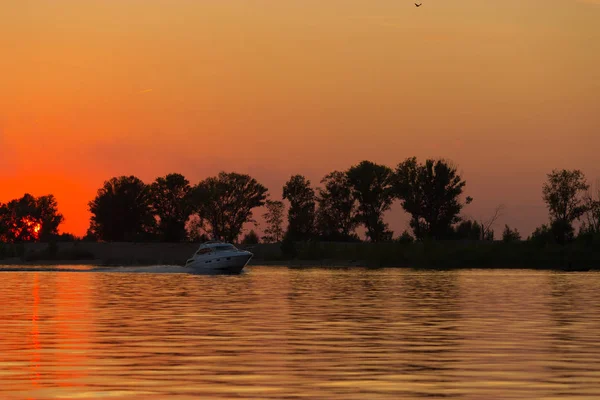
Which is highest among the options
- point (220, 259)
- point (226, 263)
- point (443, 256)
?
point (443, 256)

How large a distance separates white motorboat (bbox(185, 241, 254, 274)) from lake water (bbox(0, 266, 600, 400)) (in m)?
57.1

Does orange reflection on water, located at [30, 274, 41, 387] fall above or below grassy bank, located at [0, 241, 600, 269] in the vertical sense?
below

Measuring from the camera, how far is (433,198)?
190875 millimetres

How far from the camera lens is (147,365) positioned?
2508 centimetres

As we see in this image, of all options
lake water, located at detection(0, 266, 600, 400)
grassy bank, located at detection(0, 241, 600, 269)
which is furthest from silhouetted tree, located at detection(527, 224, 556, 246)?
lake water, located at detection(0, 266, 600, 400)

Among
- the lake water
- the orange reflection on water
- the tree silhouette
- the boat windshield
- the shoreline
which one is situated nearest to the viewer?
the lake water

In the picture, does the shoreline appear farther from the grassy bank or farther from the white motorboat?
the white motorboat

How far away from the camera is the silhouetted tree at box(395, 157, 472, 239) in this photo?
7466 inches

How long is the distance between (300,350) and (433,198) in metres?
164

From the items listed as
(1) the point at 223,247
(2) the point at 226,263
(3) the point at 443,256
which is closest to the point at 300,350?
(2) the point at 226,263

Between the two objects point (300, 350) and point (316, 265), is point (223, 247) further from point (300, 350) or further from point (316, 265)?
point (300, 350)

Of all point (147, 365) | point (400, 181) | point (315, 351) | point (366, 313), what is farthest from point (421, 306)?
point (400, 181)

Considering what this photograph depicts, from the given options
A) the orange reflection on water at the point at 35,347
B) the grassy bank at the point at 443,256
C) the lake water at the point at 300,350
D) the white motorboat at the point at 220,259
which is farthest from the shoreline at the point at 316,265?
the orange reflection on water at the point at 35,347

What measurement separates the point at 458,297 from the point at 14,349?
34.4 metres
